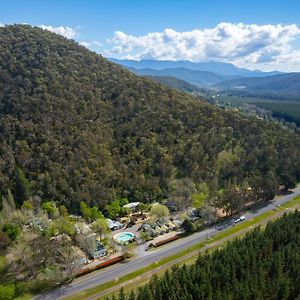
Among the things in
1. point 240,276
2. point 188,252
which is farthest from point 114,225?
point 240,276

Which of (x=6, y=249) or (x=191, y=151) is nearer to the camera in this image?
(x=6, y=249)

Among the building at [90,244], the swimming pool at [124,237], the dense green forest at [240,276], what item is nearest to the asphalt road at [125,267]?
the swimming pool at [124,237]

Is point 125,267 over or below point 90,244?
below

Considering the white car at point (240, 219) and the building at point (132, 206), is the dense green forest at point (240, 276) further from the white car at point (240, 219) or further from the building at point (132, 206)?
the building at point (132, 206)

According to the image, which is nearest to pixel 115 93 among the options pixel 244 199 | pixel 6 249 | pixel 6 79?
pixel 6 79

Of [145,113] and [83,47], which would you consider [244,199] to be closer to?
[145,113]

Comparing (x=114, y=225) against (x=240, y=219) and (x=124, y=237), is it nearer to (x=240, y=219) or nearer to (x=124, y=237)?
(x=124, y=237)

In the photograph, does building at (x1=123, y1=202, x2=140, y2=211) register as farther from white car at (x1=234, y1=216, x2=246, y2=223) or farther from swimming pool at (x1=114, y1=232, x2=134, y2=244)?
white car at (x1=234, y1=216, x2=246, y2=223)
